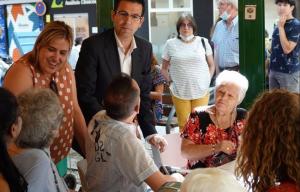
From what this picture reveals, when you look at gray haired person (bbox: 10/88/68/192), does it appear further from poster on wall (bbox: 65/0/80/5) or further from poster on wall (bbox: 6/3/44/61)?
poster on wall (bbox: 6/3/44/61)

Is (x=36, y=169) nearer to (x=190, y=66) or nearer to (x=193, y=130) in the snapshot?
(x=193, y=130)

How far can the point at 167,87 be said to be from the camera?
521cm

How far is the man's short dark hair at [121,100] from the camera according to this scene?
205 cm

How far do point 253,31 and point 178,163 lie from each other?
104 cm

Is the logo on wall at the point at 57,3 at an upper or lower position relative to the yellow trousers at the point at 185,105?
upper

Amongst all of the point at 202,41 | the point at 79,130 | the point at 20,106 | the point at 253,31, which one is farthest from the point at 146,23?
the point at 20,106

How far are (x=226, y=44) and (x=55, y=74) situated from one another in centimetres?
185

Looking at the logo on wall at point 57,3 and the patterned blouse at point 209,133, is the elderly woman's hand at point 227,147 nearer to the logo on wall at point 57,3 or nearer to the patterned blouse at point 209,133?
the patterned blouse at point 209,133

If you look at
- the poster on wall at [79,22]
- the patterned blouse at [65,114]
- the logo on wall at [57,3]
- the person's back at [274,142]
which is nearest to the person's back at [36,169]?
the patterned blouse at [65,114]

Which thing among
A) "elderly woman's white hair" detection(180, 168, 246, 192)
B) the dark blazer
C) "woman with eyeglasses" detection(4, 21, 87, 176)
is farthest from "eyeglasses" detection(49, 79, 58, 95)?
"elderly woman's white hair" detection(180, 168, 246, 192)

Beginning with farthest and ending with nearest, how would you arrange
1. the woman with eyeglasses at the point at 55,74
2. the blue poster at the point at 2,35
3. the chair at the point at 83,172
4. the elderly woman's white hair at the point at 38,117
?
the blue poster at the point at 2,35, the woman with eyeglasses at the point at 55,74, the chair at the point at 83,172, the elderly woman's white hair at the point at 38,117

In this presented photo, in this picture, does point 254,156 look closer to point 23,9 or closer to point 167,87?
point 167,87

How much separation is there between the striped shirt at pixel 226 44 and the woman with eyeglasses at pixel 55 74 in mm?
1356

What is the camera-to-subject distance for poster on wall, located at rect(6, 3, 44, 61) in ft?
30.5
